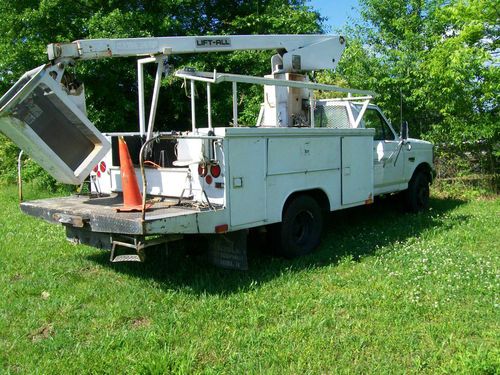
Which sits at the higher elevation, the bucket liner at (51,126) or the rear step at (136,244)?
the bucket liner at (51,126)

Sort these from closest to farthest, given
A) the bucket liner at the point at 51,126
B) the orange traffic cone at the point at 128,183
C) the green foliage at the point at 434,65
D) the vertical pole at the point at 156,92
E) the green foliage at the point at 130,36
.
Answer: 1. the bucket liner at the point at 51,126
2. the orange traffic cone at the point at 128,183
3. the vertical pole at the point at 156,92
4. the green foliage at the point at 434,65
5. the green foliage at the point at 130,36

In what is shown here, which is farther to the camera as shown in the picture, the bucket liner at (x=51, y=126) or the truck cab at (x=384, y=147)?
the truck cab at (x=384, y=147)

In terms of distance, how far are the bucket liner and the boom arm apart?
0.40 meters

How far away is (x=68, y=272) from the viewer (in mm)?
6402

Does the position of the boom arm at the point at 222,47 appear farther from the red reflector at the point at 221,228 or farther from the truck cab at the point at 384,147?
the red reflector at the point at 221,228

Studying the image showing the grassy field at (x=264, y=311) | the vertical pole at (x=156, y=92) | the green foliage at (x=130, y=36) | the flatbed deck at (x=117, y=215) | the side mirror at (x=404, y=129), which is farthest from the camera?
the green foliage at (x=130, y=36)

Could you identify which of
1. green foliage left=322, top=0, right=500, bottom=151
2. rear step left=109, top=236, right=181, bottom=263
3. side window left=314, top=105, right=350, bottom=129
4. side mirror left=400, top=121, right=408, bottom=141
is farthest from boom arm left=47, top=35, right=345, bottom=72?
green foliage left=322, top=0, right=500, bottom=151

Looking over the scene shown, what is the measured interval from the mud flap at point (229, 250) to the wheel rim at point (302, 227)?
43.5 inches

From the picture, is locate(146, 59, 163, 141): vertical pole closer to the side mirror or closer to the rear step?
the rear step

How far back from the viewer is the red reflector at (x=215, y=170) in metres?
5.59

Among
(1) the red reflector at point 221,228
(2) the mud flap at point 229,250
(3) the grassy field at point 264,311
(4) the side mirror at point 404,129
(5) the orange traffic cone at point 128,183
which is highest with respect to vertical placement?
(4) the side mirror at point 404,129

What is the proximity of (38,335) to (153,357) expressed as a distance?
1301 mm

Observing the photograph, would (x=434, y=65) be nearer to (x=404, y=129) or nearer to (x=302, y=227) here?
(x=404, y=129)

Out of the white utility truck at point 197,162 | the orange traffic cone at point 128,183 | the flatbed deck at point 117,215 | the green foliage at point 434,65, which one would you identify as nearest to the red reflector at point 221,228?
the white utility truck at point 197,162
